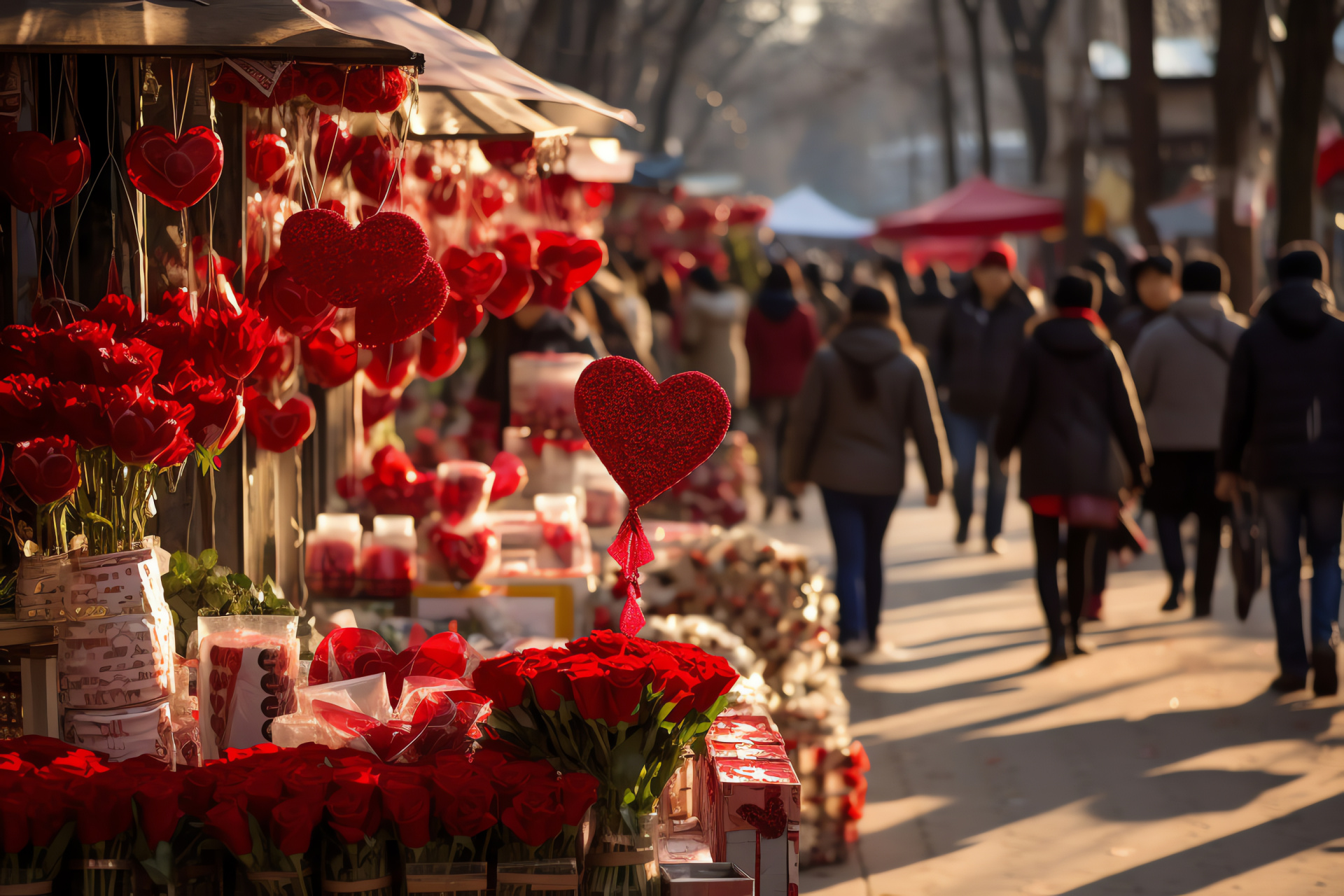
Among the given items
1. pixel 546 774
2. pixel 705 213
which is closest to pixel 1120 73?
pixel 705 213

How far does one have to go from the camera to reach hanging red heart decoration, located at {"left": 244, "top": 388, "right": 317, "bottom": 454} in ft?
14.3

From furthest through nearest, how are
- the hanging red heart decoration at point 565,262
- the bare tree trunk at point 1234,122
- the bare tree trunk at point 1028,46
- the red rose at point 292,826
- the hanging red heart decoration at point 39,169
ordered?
the bare tree trunk at point 1028,46
the bare tree trunk at point 1234,122
the hanging red heart decoration at point 565,262
the hanging red heart decoration at point 39,169
the red rose at point 292,826

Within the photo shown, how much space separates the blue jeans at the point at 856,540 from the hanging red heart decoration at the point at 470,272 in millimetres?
3345

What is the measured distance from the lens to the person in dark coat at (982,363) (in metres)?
10.8

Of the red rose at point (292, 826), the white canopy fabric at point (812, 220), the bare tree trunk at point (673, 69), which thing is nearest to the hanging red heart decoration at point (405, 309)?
the red rose at point (292, 826)

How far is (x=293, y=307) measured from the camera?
3.92 m

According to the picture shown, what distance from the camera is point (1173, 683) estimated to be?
744 cm

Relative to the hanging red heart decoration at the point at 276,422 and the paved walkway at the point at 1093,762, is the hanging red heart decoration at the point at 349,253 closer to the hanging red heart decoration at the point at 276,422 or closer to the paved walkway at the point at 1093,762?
the hanging red heart decoration at the point at 276,422

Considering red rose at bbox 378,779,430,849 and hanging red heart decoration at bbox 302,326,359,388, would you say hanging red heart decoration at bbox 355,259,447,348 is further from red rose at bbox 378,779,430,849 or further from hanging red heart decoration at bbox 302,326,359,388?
red rose at bbox 378,779,430,849

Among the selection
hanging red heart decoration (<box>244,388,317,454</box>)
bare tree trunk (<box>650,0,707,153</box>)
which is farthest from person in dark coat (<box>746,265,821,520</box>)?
bare tree trunk (<box>650,0,707,153</box>)

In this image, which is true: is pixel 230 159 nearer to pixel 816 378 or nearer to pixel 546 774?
pixel 546 774

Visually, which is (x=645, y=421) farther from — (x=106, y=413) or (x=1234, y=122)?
(x=1234, y=122)

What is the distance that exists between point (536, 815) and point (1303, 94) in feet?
32.9

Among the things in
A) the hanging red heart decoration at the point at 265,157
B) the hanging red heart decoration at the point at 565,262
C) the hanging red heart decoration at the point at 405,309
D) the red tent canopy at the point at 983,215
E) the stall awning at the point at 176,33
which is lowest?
the hanging red heart decoration at the point at 405,309
